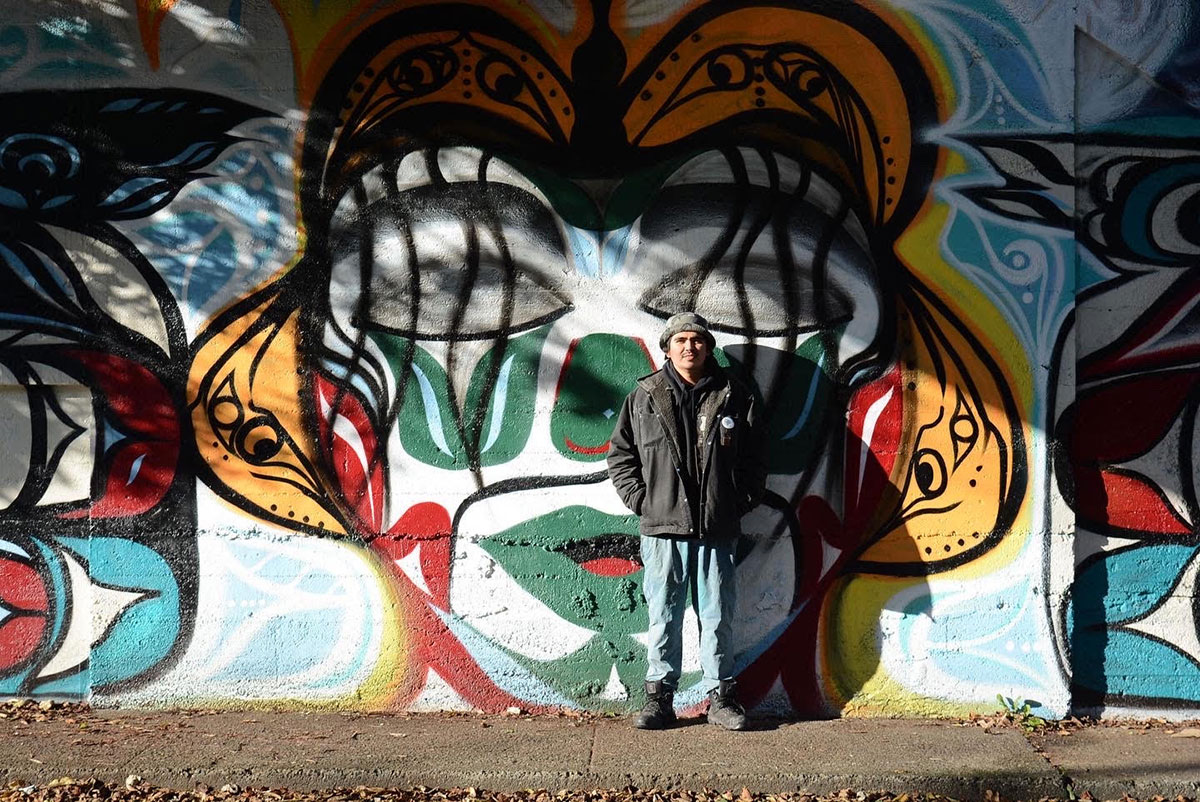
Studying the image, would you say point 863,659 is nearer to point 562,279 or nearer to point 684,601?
point 684,601

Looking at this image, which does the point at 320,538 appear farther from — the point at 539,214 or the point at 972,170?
the point at 972,170

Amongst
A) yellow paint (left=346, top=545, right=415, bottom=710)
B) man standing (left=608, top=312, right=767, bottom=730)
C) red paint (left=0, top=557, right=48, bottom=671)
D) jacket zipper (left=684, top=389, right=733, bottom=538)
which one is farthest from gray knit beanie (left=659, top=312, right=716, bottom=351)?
red paint (left=0, top=557, right=48, bottom=671)

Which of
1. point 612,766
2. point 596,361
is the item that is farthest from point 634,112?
point 612,766

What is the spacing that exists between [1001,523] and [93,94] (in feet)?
15.6

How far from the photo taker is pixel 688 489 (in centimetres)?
518

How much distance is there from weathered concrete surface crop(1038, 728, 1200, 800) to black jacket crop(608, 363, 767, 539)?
5.60ft

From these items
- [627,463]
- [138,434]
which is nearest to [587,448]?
[627,463]

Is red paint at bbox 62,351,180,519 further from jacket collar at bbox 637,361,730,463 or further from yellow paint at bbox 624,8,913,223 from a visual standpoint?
yellow paint at bbox 624,8,913,223

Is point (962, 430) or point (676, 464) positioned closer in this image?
point (676, 464)

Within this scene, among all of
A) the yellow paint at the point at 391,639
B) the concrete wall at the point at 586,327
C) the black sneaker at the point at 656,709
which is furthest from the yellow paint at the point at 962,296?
the yellow paint at the point at 391,639

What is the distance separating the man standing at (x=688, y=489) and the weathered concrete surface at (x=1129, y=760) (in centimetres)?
141

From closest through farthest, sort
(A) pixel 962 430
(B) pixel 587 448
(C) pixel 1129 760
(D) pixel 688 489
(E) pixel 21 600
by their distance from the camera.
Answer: (C) pixel 1129 760 < (D) pixel 688 489 < (A) pixel 962 430 < (B) pixel 587 448 < (E) pixel 21 600

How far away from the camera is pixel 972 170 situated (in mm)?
5379

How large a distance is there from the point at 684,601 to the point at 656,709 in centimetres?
50
